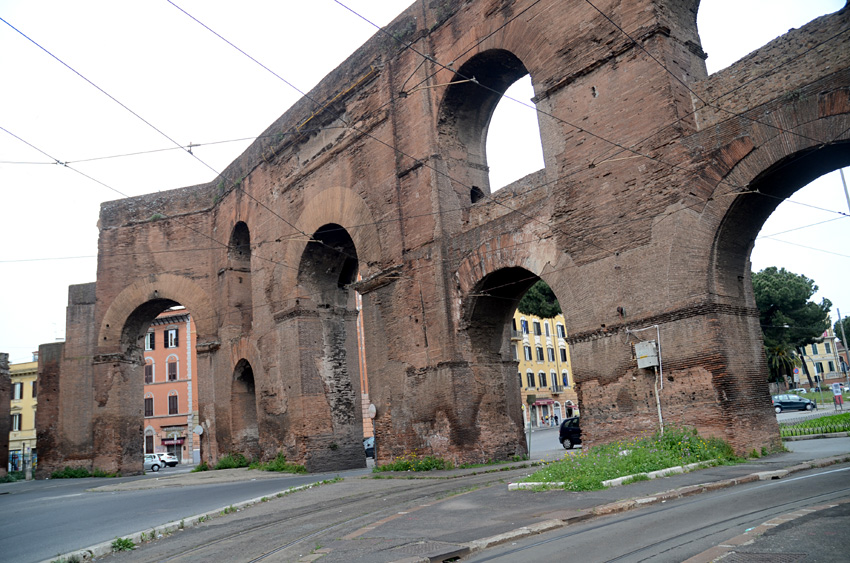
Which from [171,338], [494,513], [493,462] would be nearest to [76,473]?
[493,462]

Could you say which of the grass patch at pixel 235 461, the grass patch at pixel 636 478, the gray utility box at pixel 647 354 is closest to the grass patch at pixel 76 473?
the grass patch at pixel 235 461

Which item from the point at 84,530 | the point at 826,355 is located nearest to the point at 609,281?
the point at 84,530

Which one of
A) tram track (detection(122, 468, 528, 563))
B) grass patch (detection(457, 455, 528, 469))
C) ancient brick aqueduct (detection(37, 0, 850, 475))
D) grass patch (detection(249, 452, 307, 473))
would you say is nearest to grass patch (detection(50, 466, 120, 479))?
ancient brick aqueduct (detection(37, 0, 850, 475))

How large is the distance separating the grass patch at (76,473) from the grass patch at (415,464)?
1223 centimetres

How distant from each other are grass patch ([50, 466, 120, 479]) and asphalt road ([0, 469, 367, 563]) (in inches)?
273

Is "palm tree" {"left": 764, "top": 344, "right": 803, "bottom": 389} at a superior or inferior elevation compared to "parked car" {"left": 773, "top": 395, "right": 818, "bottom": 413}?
superior

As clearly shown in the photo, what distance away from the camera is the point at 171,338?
45344 millimetres

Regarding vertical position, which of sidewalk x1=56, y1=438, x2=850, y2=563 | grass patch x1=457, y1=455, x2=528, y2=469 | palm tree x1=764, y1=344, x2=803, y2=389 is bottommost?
sidewalk x1=56, y1=438, x2=850, y2=563

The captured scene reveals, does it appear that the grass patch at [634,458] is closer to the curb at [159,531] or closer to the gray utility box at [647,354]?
the gray utility box at [647,354]

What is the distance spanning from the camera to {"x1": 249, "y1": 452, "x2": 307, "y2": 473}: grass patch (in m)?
17.2

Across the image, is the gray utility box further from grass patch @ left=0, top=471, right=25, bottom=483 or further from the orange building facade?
the orange building facade

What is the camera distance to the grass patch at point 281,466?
1723 cm

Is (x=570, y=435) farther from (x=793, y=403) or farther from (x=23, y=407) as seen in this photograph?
(x=23, y=407)

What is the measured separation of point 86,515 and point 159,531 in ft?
11.0
